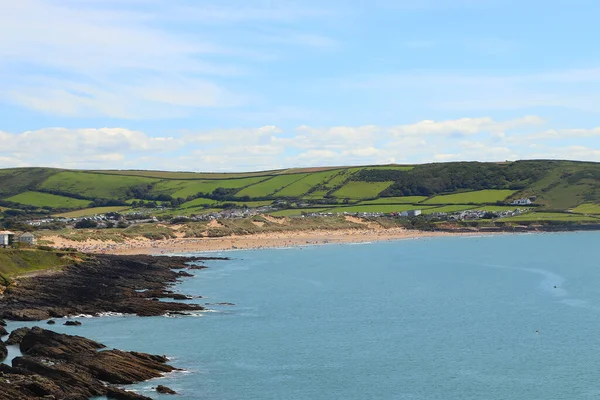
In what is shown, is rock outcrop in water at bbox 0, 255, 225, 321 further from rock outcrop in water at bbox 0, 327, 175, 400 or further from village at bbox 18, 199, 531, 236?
village at bbox 18, 199, 531, 236

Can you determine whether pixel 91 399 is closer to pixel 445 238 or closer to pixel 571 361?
pixel 571 361

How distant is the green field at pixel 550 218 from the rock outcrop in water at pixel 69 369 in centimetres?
14387

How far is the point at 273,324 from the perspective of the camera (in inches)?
2393

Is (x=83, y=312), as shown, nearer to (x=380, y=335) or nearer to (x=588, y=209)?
(x=380, y=335)

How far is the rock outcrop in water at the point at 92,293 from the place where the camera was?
201 ft

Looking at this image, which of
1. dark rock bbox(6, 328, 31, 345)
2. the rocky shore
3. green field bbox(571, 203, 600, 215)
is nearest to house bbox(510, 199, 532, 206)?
green field bbox(571, 203, 600, 215)

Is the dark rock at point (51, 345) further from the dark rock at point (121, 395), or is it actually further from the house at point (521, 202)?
the house at point (521, 202)

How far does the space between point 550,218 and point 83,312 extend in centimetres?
13711

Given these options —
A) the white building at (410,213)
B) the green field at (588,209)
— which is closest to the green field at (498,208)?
the green field at (588,209)

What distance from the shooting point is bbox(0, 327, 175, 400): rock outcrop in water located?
35.5 meters

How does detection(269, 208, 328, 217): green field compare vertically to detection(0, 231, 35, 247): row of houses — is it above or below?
above

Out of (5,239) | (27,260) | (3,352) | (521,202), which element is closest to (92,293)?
(27,260)

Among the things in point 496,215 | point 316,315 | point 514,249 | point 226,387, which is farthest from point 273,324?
point 496,215

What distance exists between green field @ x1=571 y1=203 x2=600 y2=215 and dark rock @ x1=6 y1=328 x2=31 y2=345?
15793 centimetres
